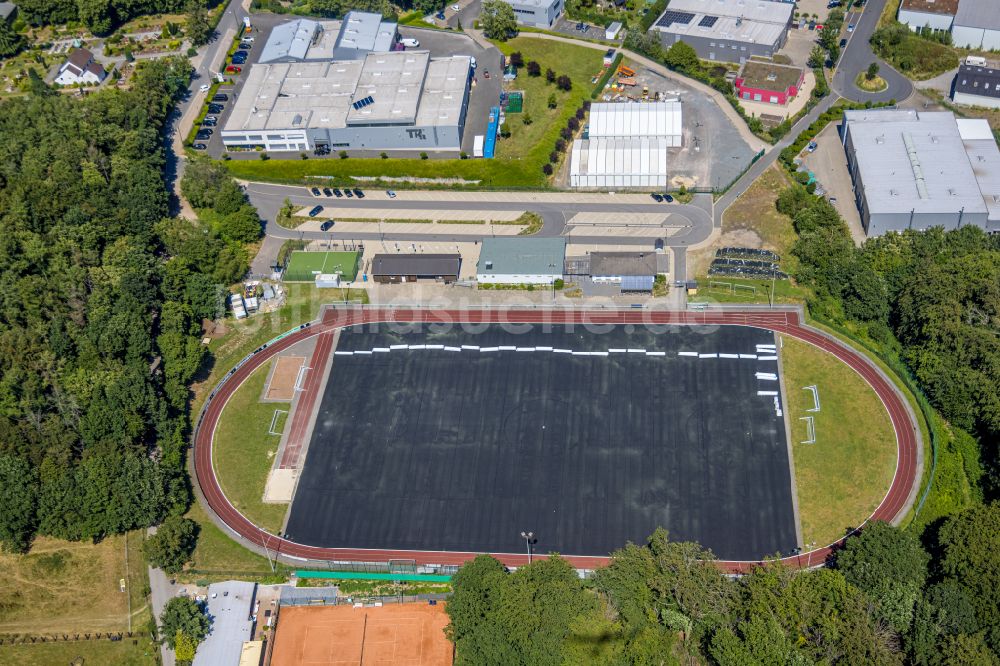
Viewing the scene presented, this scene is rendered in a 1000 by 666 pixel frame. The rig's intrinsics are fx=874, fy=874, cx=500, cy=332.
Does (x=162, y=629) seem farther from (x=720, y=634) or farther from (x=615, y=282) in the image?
(x=615, y=282)

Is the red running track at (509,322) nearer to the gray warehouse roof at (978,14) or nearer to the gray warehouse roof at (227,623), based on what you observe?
the gray warehouse roof at (227,623)

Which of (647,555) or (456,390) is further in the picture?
(456,390)

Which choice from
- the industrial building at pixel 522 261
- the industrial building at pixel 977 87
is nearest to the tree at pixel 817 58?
the industrial building at pixel 977 87

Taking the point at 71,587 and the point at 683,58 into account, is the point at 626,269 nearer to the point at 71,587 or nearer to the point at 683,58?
the point at 683,58

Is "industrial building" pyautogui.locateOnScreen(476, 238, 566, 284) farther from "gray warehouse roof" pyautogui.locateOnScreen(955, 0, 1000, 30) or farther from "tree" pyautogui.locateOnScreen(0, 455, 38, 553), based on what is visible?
"gray warehouse roof" pyautogui.locateOnScreen(955, 0, 1000, 30)

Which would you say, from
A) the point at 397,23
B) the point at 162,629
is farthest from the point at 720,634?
the point at 397,23

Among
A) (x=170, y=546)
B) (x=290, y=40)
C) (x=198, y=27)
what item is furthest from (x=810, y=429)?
(x=198, y=27)
